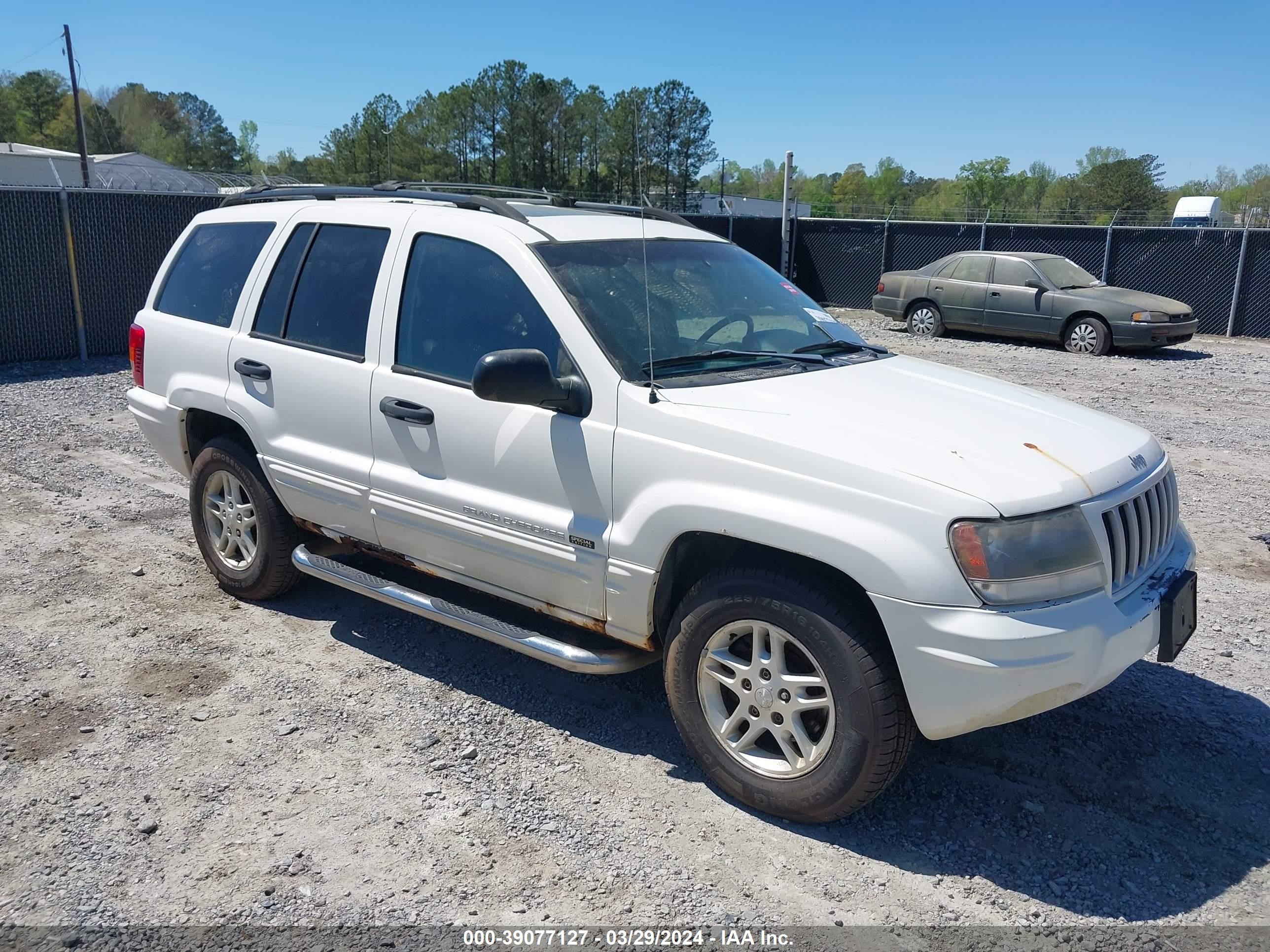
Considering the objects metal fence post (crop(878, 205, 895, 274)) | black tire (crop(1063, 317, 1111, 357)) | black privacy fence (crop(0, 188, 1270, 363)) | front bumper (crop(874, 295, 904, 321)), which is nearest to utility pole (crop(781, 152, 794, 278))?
black privacy fence (crop(0, 188, 1270, 363))

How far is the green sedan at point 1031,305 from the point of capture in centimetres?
1527

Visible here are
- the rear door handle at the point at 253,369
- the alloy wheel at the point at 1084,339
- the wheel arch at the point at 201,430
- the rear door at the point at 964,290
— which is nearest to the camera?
the rear door handle at the point at 253,369

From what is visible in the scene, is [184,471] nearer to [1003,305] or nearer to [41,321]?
[41,321]

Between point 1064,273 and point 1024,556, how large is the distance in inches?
601

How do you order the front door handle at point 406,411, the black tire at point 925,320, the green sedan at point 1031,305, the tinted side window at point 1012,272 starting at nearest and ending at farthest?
the front door handle at point 406,411
the green sedan at point 1031,305
the tinted side window at point 1012,272
the black tire at point 925,320

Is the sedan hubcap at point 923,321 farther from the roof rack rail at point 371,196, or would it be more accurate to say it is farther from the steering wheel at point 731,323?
the steering wheel at point 731,323

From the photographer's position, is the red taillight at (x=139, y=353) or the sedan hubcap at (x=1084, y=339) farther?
the sedan hubcap at (x=1084, y=339)

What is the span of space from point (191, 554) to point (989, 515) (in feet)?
16.1

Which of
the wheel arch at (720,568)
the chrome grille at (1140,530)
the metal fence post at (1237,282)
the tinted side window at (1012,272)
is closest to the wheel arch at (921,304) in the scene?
the tinted side window at (1012,272)

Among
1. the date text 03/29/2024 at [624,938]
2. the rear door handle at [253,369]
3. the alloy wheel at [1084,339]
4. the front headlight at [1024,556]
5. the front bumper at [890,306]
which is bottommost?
the date text 03/29/2024 at [624,938]

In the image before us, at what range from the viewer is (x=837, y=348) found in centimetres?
449

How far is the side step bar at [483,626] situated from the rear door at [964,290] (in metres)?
14.1

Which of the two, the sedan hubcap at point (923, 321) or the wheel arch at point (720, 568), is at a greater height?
the wheel arch at point (720, 568)

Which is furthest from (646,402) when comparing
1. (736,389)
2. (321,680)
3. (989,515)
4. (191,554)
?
(191,554)
